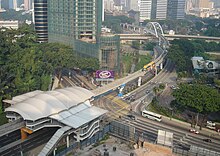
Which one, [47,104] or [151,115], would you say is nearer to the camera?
[47,104]

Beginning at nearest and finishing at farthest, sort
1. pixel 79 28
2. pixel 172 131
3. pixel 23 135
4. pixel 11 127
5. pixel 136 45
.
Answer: pixel 11 127, pixel 23 135, pixel 172 131, pixel 79 28, pixel 136 45

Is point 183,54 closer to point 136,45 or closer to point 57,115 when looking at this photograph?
point 136,45

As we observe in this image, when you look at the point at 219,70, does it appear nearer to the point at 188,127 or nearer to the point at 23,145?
the point at 188,127

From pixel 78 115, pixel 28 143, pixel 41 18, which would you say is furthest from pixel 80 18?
pixel 28 143

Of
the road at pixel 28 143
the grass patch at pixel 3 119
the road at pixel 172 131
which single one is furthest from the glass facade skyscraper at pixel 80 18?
the road at pixel 28 143

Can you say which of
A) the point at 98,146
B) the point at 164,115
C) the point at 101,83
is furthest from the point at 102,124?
the point at 101,83

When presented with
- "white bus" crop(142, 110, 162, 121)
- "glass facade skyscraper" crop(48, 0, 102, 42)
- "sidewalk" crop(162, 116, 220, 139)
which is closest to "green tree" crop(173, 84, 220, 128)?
"sidewalk" crop(162, 116, 220, 139)

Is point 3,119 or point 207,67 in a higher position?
point 207,67

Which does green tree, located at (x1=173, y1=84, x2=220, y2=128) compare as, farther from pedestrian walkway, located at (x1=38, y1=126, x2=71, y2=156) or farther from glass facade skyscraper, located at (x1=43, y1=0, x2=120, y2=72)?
glass facade skyscraper, located at (x1=43, y1=0, x2=120, y2=72)
